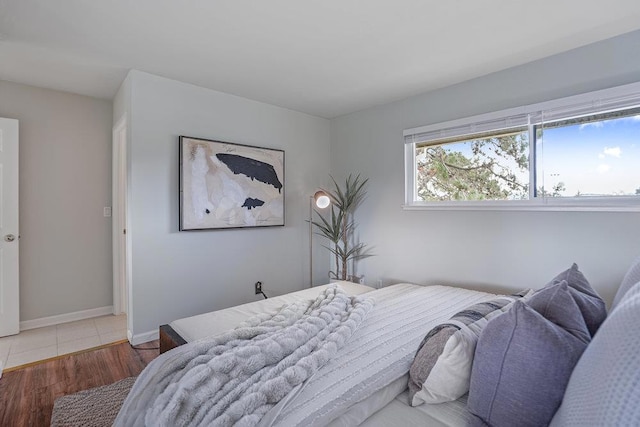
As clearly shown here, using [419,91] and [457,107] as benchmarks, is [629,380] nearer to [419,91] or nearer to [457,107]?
[457,107]

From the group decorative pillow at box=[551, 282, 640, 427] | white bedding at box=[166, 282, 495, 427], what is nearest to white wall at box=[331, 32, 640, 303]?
white bedding at box=[166, 282, 495, 427]

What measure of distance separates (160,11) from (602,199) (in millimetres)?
3176

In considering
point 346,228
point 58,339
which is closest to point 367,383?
point 346,228

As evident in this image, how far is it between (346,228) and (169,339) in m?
2.28

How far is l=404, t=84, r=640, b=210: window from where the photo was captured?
212 centimetres

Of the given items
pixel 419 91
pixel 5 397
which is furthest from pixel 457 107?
pixel 5 397

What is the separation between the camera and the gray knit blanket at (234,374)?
994mm

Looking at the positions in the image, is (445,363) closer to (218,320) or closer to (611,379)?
(611,379)

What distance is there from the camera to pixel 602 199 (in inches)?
86.1

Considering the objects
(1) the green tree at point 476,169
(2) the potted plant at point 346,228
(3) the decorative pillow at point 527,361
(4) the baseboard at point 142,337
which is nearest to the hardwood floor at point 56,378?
(4) the baseboard at point 142,337

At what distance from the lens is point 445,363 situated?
1090 mm

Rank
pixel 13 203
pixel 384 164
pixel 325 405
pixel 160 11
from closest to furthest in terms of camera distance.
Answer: pixel 325 405 < pixel 160 11 < pixel 13 203 < pixel 384 164

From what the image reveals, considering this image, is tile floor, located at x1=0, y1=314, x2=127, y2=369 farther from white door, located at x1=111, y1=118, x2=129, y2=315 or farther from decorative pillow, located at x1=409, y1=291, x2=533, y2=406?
decorative pillow, located at x1=409, y1=291, x2=533, y2=406

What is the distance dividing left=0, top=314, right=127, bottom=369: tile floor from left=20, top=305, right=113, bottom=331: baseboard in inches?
2.7
